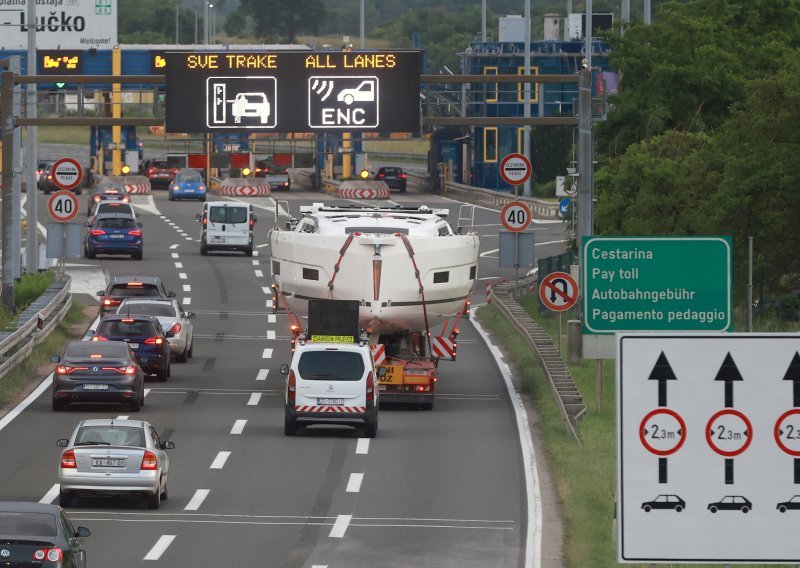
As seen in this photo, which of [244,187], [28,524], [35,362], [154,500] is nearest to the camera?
[28,524]

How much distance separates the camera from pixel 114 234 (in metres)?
65.6

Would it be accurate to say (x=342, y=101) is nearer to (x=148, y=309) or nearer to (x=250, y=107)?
(x=250, y=107)

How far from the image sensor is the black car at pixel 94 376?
34344mm

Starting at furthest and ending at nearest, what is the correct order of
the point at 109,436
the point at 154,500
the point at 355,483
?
the point at 355,483 → the point at 154,500 → the point at 109,436

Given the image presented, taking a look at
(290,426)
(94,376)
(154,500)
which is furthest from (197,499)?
(94,376)

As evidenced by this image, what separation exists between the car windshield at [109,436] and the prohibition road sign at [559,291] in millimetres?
14337

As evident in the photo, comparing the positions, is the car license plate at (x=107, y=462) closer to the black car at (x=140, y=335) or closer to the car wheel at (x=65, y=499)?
the car wheel at (x=65, y=499)

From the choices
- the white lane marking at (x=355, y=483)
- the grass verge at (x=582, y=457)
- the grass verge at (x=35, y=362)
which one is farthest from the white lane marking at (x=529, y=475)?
the grass verge at (x=35, y=362)

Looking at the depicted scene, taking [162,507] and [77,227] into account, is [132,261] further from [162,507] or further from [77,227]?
[162,507]

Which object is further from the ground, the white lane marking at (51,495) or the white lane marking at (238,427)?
the white lane marking at (51,495)

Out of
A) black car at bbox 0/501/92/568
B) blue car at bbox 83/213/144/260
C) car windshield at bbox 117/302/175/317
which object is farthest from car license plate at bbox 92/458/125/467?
blue car at bbox 83/213/144/260

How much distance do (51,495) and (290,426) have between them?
23.8 feet

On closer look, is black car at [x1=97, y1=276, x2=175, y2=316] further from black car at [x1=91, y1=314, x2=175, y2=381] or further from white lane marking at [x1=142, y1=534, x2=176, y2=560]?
white lane marking at [x1=142, y1=534, x2=176, y2=560]

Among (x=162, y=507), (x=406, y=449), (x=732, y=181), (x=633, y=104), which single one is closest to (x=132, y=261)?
(x=633, y=104)
